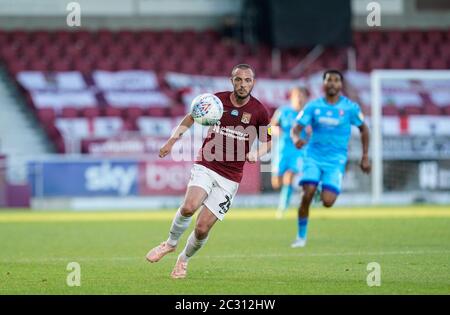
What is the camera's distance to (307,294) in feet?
34.3

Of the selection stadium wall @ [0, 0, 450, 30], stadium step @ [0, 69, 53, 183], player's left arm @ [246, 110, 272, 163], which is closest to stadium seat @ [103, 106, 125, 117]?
stadium step @ [0, 69, 53, 183]

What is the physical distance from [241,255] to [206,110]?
3.63 meters

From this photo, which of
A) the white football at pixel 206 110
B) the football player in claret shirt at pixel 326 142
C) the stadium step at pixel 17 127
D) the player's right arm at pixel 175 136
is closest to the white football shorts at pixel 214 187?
the player's right arm at pixel 175 136

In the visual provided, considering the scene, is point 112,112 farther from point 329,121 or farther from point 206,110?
point 206,110

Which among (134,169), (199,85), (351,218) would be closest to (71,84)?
(199,85)

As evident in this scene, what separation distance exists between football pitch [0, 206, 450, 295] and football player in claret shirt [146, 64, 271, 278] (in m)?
0.48

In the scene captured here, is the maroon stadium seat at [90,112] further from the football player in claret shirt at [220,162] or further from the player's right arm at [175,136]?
the player's right arm at [175,136]

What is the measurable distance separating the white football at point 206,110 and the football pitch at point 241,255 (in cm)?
171

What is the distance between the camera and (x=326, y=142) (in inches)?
643

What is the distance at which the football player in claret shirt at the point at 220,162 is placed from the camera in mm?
11930

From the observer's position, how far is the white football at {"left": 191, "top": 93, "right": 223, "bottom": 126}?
11711 millimetres

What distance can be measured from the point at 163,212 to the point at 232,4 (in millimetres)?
12185

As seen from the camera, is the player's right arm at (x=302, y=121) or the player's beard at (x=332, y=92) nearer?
the player's beard at (x=332, y=92)

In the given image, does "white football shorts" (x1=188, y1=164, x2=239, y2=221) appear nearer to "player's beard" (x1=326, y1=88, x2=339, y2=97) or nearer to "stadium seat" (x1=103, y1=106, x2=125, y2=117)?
"player's beard" (x1=326, y1=88, x2=339, y2=97)
